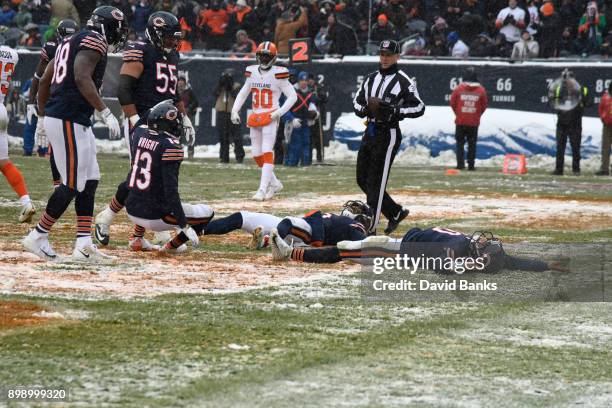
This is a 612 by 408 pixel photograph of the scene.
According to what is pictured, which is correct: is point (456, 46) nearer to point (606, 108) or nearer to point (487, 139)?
point (487, 139)

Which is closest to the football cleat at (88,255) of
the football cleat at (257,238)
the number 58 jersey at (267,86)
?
the football cleat at (257,238)

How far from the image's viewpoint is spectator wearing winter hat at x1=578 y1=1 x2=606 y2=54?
2703cm

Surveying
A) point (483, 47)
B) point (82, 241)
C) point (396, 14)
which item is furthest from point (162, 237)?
point (396, 14)

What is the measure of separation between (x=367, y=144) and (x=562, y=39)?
55.9 ft

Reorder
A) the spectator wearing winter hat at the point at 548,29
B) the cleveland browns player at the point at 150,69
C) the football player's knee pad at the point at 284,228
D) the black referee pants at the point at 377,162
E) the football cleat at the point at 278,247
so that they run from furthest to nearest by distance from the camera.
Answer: the spectator wearing winter hat at the point at 548,29 → the black referee pants at the point at 377,162 → the cleveland browns player at the point at 150,69 → the football player's knee pad at the point at 284,228 → the football cleat at the point at 278,247

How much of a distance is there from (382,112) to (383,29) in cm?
1690

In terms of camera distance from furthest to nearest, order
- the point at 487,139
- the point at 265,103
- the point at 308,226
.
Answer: the point at 487,139 → the point at 265,103 → the point at 308,226

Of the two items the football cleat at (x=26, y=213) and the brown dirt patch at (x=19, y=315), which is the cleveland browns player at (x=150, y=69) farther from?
the brown dirt patch at (x=19, y=315)

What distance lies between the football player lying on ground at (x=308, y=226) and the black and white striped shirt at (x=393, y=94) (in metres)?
1.73

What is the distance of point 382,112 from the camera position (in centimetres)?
1188

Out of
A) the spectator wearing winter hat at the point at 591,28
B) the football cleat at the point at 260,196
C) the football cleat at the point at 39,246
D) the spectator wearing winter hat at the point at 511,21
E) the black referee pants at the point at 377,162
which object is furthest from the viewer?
the spectator wearing winter hat at the point at 511,21

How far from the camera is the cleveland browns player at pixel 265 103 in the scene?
17.1 m

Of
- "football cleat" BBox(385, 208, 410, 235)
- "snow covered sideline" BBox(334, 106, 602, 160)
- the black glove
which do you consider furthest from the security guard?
the black glove

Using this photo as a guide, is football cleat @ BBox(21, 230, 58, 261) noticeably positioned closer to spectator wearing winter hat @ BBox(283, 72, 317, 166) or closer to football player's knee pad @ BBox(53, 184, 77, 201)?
football player's knee pad @ BBox(53, 184, 77, 201)
